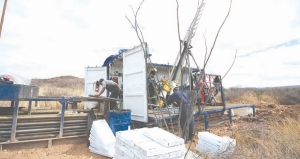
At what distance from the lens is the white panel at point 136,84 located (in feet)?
16.5

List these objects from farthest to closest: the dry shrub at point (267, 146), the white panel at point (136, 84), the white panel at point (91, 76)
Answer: the white panel at point (91, 76) → the white panel at point (136, 84) → the dry shrub at point (267, 146)

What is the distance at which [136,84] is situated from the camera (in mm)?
5363

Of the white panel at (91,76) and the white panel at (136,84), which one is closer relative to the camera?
the white panel at (136,84)

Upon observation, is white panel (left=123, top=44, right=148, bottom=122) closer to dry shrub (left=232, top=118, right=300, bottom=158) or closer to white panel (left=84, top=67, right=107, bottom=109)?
dry shrub (left=232, top=118, right=300, bottom=158)

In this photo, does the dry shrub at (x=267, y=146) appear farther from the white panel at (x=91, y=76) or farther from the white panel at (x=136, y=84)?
the white panel at (x=91, y=76)

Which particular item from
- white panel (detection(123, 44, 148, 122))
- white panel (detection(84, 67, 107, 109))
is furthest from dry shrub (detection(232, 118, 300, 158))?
white panel (detection(84, 67, 107, 109))

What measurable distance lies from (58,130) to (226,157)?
3.71 metres

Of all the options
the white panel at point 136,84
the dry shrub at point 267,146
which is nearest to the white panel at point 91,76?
the white panel at point 136,84

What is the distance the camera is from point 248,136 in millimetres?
4238

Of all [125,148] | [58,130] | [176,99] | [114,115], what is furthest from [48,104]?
[125,148]

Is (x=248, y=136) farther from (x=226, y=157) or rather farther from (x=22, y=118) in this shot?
(x=22, y=118)

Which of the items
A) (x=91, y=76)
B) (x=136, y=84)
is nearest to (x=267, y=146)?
(x=136, y=84)

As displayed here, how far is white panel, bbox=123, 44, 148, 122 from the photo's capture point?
5.02 metres

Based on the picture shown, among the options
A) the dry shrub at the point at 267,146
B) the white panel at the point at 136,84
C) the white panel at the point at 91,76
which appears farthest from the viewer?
the white panel at the point at 91,76
